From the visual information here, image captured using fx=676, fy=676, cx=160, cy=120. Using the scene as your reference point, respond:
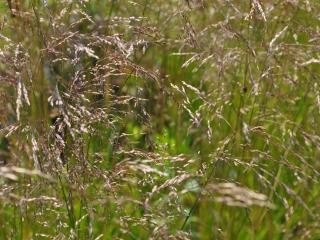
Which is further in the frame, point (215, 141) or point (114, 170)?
point (215, 141)

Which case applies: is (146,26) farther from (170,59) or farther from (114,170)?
(170,59)

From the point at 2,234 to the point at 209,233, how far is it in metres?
0.71

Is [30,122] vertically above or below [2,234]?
above

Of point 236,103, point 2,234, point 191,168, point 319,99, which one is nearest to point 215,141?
point 191,168

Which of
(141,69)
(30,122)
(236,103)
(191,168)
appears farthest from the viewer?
(236,103)

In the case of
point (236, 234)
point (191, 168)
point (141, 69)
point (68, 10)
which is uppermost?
point (68, 10)

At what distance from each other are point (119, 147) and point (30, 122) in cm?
32

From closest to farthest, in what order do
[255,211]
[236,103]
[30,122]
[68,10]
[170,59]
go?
[30,122], [68,10], [255,211], [236,103], [170,59]

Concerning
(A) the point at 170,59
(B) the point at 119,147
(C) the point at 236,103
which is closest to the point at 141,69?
(B) the point at 119,147

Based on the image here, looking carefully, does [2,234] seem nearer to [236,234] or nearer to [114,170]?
[114,170]

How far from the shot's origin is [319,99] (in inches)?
89.5

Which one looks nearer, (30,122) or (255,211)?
(30,122)

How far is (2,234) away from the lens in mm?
2131

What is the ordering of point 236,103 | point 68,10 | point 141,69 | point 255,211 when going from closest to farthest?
point 141,69 < point 68,10 < point 255,211 < point 236,103
